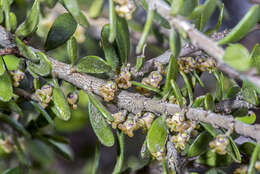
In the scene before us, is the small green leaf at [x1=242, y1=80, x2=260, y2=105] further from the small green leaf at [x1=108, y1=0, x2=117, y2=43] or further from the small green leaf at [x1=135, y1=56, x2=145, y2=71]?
the small green leaf at [x1=108, y1=0, x2=117, y2=43]

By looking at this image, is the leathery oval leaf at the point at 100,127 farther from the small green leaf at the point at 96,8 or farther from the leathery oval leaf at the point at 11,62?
the small green leaf at the point at 96,8

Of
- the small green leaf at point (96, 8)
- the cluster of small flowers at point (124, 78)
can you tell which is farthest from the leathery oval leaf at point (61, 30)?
the small green leaf at point (96, 8)

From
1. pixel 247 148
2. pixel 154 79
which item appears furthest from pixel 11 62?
pixel 247 148

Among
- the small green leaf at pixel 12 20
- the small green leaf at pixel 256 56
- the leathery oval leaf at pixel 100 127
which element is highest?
the small green leaf at pixel 12 20

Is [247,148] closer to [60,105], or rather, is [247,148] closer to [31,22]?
[60,105]

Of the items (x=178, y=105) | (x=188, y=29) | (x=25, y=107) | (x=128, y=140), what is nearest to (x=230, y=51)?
(x=188, y=29)

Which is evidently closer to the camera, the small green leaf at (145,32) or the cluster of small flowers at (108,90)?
the small green leaf at (145,32)

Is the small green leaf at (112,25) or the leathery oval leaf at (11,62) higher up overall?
the small green leaf at (112,25)

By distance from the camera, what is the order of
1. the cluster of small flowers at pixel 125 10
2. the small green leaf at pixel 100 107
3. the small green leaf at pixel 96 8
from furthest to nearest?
A: the small green leaf at pixel 96 8
the small green leaf at pixel 100 107
the cluster of small flowers at pixel 125 10

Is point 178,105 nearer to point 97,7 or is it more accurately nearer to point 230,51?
point 230,51
